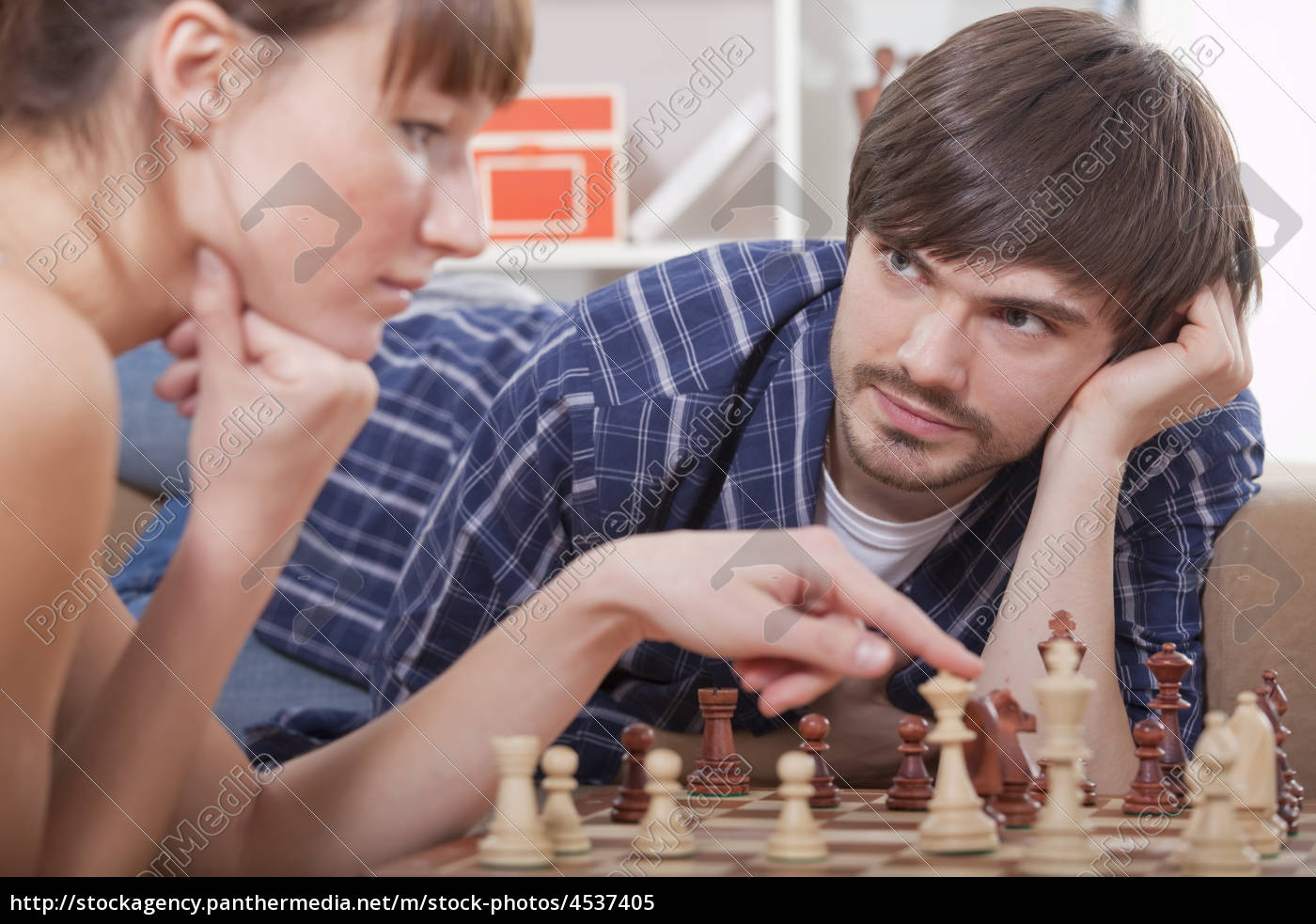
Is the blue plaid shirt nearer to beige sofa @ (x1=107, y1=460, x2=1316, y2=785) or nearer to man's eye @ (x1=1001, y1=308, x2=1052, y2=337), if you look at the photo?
beige sofa @ (x1=107, y1=460, x2=1316, y2=785)

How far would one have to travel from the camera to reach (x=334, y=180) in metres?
0.91

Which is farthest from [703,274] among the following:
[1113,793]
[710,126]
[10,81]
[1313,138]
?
[1313,138]

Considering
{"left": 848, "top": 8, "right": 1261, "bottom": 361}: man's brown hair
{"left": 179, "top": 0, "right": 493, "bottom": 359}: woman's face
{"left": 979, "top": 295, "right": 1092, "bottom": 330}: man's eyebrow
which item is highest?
{"left": 848, "top": 8, "right": 1261, "bottom": 361}: man's brown hair

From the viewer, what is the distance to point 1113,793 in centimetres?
128

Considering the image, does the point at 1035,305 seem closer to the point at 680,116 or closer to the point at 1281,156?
the point at 1281,156

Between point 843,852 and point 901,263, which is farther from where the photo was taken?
point 901,263

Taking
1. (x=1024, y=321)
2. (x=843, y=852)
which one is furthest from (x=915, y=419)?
(x=843, y=852)

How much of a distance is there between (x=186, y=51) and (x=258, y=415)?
25 cm

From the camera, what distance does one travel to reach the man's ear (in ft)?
2.80

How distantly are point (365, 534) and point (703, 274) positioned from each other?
643 mm

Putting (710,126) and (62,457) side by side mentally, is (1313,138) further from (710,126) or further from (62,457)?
(62,457)

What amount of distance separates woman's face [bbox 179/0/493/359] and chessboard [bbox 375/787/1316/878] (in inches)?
16.3

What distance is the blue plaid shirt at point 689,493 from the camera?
4.75ft

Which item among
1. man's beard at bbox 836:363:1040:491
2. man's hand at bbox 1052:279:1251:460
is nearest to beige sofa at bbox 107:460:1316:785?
man's hand at bbox 1052:279:1251:460
